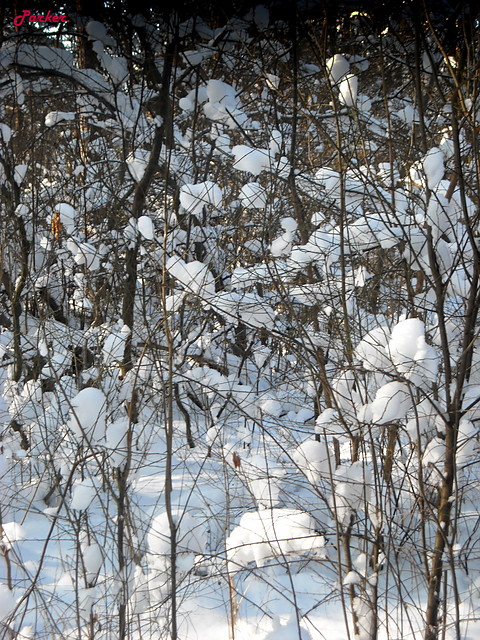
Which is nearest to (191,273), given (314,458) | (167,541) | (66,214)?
(314,458)

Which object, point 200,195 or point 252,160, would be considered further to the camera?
point 200,195

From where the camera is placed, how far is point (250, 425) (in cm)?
383

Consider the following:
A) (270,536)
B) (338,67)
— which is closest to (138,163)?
(338,67)

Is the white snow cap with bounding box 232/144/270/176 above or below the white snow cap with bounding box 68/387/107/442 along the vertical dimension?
above

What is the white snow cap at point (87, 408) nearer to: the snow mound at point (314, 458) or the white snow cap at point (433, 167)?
the snow mound at point (314, 458)

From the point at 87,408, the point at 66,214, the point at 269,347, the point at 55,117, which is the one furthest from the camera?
the point at 269,347

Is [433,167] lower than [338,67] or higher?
lower

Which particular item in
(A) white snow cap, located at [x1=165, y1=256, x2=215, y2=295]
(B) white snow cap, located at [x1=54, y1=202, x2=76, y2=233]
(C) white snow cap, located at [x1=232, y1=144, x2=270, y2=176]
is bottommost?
(A) white snow cap, located at [x1=165, y1=256, x2=215, y2=295]

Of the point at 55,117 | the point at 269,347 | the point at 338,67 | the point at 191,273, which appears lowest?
the point at 191,273

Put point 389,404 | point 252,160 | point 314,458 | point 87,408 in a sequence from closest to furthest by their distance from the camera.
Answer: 1. point 389,404
2. point 87,408
3. point 314,458
4. point 252,160

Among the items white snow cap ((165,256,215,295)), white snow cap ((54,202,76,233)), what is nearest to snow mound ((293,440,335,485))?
white snow cap ((165,256,215,295))

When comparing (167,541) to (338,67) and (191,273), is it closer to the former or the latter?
(191,273)

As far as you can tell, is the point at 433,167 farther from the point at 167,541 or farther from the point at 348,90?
the point at 167,541

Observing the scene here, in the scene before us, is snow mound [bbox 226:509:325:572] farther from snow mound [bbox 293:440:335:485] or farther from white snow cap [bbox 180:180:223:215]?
white snow cap [bbox 180:180:223:215]
